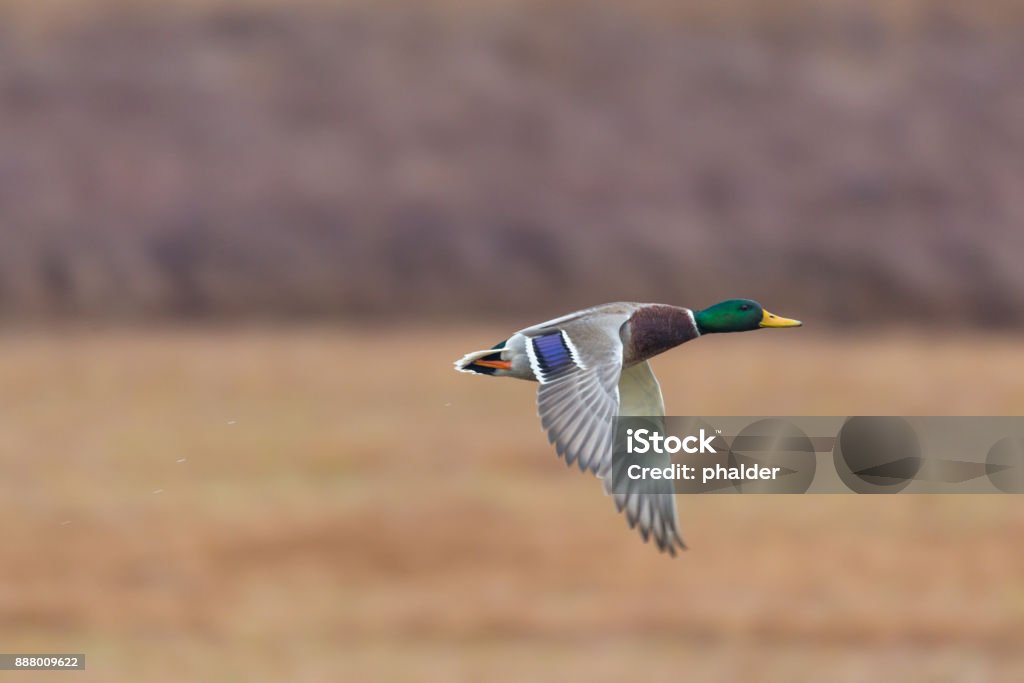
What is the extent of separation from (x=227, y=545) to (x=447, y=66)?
19053 millimetres

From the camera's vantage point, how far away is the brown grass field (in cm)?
2194

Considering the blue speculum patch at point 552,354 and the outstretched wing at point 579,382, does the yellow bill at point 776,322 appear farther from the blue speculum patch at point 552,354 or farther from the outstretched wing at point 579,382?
the blue speculum patch at point 552,354

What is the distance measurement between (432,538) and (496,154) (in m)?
16.9

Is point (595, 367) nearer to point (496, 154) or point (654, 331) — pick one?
point (654, 331)

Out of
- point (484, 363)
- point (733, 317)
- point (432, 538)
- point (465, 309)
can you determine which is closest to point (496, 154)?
point (465, 309)

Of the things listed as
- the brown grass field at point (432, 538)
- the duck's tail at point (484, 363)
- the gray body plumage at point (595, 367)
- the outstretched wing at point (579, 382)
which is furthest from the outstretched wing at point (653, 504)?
the brown grass field at point (432, 538)

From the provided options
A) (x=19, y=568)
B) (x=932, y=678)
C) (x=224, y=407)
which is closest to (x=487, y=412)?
(x=224, y=407)

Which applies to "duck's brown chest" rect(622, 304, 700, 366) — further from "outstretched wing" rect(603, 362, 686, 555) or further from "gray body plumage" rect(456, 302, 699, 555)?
"outstretched wing" rect(603, 362, 686, 555)

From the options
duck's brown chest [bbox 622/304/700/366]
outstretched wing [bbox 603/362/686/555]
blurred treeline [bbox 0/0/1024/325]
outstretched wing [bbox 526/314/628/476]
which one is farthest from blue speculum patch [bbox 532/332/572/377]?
blurred treeline [bbox 0/0/1024/325]

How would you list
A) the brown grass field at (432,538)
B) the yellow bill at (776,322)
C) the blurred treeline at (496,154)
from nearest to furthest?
the yellow bill at (776,322) → the brown grass field at (432,538) → the blurred treeline at (496,154)

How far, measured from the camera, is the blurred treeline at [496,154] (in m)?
37.7

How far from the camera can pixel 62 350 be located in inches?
1364

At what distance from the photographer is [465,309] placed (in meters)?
37.3

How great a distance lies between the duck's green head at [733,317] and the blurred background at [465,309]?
55.7 feet
